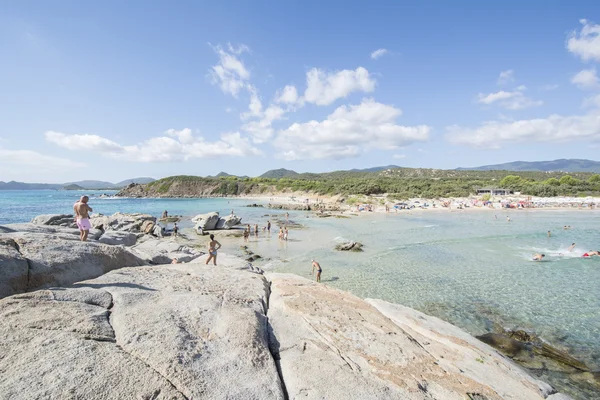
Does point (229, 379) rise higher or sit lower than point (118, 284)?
lower

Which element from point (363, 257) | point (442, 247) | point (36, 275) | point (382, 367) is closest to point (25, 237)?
point (36, 275)

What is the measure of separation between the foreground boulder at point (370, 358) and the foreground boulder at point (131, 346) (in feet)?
1.86

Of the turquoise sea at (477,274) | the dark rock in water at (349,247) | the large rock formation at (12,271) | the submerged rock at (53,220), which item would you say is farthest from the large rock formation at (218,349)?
the submerged rock at (53,220)

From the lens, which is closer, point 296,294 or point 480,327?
point 296,294

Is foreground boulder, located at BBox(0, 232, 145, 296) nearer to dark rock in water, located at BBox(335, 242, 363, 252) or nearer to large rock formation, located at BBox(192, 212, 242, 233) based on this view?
dark rock in water, located at BBox(335, 242, 363, 252)

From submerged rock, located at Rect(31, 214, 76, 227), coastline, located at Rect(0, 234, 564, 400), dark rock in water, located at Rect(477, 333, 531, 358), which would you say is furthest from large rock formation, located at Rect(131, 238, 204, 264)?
dark rock in water, located at Rect(477, 333, 531, 358)

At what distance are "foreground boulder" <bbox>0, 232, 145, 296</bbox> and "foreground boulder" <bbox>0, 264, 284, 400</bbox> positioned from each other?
58 cm

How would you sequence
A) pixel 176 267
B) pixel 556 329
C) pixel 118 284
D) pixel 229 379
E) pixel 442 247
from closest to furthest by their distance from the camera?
pixel 229 379
pixel 118 284
pixel 176 267
pixel 556 329
pixel 442 247

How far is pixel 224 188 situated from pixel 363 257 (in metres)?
115

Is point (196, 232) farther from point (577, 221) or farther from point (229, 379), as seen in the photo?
point (577, 221)

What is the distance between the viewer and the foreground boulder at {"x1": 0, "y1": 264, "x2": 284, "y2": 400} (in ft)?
11.5

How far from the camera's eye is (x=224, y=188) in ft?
429

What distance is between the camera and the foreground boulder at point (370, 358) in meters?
4.97

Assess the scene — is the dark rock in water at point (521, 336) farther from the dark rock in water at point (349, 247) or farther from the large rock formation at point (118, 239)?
the large rock formation at point (118, 239)
